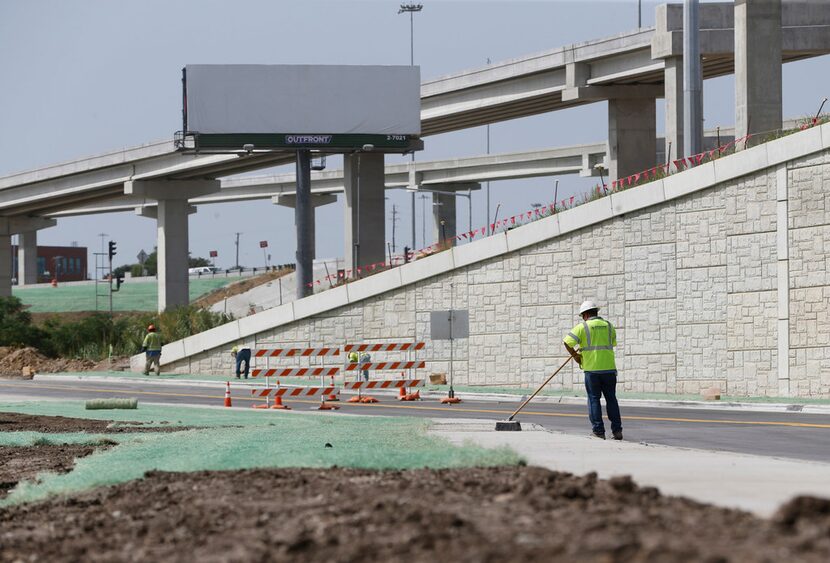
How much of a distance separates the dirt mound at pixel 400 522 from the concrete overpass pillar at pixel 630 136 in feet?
146

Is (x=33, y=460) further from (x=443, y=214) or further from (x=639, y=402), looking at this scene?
(x=443, y=214)

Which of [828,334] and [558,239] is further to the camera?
[558,239]

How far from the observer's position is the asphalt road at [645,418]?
18.3 meters

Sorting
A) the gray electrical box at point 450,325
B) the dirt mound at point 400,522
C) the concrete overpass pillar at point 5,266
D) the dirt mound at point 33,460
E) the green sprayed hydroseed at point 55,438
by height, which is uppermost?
the concrete overpass pillar at point 5,266

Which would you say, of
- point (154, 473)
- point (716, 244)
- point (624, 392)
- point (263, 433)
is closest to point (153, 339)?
point (624, 392)

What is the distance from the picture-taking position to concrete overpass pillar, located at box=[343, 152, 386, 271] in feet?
217

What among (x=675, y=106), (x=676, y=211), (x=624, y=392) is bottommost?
(x=624, y=392)

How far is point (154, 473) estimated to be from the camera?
12.7 metres

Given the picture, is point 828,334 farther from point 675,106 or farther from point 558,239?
point 675,106

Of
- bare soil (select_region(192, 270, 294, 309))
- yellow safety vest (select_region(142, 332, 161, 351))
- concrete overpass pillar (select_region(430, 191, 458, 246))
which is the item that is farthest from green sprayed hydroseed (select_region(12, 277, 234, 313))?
yellow safety vest (select_region(142, 332, 161, 351))

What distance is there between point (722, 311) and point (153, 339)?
74.8 feet

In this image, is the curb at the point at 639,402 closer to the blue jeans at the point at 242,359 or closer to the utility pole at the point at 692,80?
the blue jeans at the point at 242,359

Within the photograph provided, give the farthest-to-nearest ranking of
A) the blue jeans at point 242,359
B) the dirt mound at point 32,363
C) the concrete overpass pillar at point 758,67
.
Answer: the dirt mound at point 32,363
the blue jeans at point 242,359
the concrete overpass pillar at point 758,67

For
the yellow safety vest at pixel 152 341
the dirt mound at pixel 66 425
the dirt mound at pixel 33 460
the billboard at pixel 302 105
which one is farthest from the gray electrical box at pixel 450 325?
the billboard at pixel 302 105
